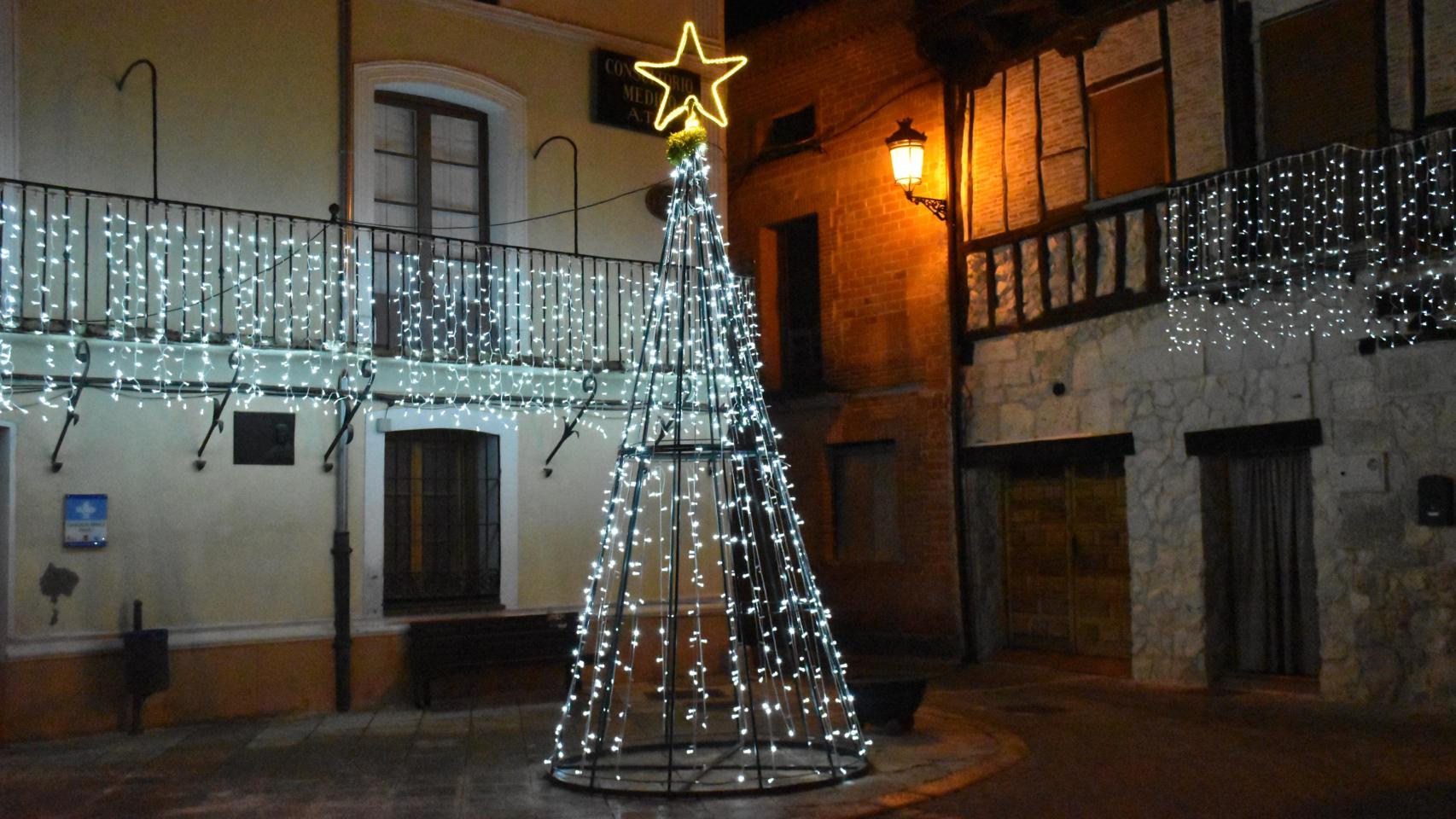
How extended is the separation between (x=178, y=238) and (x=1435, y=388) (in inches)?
380

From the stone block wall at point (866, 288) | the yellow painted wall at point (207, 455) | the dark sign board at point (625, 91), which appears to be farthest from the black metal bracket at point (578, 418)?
the stone block wall at point (866, 288)

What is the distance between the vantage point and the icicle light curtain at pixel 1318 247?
9.74 meters

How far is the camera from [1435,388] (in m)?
9.75

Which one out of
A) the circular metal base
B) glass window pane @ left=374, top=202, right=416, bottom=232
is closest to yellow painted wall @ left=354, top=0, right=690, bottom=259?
glass window pane @ left=374, top=202, right=416, bottom=232

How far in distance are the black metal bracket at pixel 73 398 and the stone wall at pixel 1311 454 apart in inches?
332

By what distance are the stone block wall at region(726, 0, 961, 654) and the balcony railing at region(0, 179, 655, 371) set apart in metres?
2.53

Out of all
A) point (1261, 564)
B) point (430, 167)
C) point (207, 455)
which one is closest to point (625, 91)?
point (430, 167)

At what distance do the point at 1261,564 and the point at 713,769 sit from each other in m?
5.62

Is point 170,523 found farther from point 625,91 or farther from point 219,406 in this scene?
point 625,91

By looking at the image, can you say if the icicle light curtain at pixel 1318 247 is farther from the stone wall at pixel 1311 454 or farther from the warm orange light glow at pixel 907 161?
the warm orange light glow at pixel 907 161

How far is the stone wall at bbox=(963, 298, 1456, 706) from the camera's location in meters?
9.80

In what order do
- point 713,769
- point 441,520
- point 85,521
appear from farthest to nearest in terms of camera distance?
point 441,520 → point 85,521 → point 713,769

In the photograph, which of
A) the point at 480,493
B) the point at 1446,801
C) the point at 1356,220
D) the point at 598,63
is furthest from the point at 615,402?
the point at 1446,801

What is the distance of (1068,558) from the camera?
13125 mm
